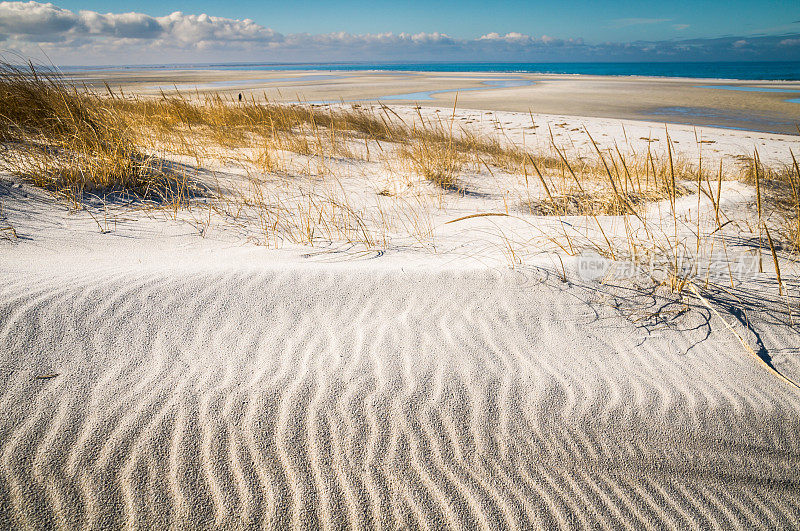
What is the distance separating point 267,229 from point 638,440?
2900 millimetres

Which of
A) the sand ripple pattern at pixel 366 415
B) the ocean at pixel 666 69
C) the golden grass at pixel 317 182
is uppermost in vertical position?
the ocean at pixel 666 69

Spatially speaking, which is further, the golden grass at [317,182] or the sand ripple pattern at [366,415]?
the golden grass at [317,182]

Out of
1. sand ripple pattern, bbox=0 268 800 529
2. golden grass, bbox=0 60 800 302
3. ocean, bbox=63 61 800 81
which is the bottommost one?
sand ripple pattern, bbox=0 268 800 529

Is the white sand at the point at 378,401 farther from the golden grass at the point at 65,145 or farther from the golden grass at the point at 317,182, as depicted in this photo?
the golden grass at the point at 65,145

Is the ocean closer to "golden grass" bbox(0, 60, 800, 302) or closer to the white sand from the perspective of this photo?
"golden grass" bbox(0, 60, 800, 302)

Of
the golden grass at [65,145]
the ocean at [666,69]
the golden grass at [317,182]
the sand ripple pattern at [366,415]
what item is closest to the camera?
the sand ripple pattern at [366,415]

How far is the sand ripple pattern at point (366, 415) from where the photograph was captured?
4.37 ft

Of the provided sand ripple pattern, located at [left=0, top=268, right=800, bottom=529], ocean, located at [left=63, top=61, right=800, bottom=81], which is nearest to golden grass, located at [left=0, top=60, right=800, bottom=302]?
sand ripple pattern, located at [left=0, top=268, right=800, bottom=529]

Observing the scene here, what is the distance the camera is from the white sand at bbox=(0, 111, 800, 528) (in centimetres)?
134

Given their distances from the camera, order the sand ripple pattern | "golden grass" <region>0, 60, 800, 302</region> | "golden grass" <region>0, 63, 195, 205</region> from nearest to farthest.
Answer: the sand ripple pattern
"golden grass" <region>0, 60, 800, 302</region>
"golden grass" <region>0, 63, 195, 205</region>

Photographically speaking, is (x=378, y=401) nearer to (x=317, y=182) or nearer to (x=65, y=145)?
(x=317, y=182)

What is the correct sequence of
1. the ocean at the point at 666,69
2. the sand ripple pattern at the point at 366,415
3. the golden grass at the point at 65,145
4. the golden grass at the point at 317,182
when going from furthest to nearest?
the ocean at the point at 666,69 → the golden grass at the point at 65,145 → the golden grass at the point at 317,182 → the sand ripple pattern at the point at 366,415

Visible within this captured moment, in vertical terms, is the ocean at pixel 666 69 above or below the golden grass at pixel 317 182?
above

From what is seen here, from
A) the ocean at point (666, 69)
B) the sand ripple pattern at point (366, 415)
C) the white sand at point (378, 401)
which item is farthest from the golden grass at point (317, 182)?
the ocean at point (666, 69)
